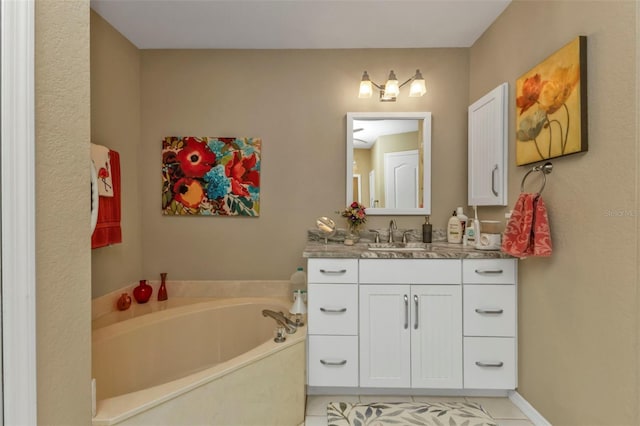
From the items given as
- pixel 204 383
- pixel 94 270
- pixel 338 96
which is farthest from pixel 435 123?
pixel 94 270

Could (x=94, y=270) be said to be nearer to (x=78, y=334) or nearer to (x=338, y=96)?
(x=78, y=334)

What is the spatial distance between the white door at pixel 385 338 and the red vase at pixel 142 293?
1637mm

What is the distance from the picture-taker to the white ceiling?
1.95 meters

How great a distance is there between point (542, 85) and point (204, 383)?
2.20m

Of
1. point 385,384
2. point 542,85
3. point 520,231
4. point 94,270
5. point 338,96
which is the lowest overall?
point 385,384

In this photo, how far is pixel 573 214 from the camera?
1.44 m

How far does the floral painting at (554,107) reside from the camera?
1.35 meters

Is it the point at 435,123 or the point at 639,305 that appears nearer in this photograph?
the point at 639,305

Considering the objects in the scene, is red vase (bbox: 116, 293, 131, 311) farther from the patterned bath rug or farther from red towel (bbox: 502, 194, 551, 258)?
red towel (bbox: 502, 194, 551, 258)

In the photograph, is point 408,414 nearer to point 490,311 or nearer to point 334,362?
point 334,362

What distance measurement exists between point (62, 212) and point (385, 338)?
67.7 inches

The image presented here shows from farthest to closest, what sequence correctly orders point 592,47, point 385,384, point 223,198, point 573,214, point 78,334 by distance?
1. point 223,198
2. point 385,384
3. point 573,214
4. point 592,47
5. point 78,334

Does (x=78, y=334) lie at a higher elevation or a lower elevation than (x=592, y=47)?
lower

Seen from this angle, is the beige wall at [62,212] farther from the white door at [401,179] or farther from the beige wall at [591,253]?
the white door at [401,179]
